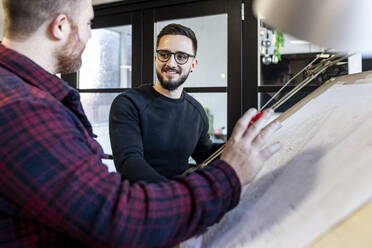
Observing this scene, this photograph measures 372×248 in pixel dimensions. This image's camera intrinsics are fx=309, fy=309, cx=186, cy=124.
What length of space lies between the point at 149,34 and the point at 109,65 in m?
0.52

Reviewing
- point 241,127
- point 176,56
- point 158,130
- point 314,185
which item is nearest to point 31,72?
point 241,127

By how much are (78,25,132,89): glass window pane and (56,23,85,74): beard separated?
1789 mm

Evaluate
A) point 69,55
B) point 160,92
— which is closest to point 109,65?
point 160,92

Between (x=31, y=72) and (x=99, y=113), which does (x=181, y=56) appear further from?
(x=99, y=113)

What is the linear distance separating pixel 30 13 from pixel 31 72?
0.13 metres

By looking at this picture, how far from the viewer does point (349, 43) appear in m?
0.39

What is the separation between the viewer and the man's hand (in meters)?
0.49

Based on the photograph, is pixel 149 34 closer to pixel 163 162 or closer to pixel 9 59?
pixel 163 162

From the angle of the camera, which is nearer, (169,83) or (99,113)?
(169,83)

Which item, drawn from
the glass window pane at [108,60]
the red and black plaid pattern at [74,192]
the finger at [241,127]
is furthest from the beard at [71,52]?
the glass window pane at [108,60]

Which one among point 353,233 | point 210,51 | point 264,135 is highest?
point 210,51

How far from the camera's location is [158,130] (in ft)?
4.49

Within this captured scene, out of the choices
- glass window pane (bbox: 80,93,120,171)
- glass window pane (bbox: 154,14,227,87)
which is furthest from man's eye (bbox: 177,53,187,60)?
glass window pane (bbox: 80,93,120,171)

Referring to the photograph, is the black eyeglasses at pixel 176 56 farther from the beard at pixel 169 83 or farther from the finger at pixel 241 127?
the finger at pixel 241 127
